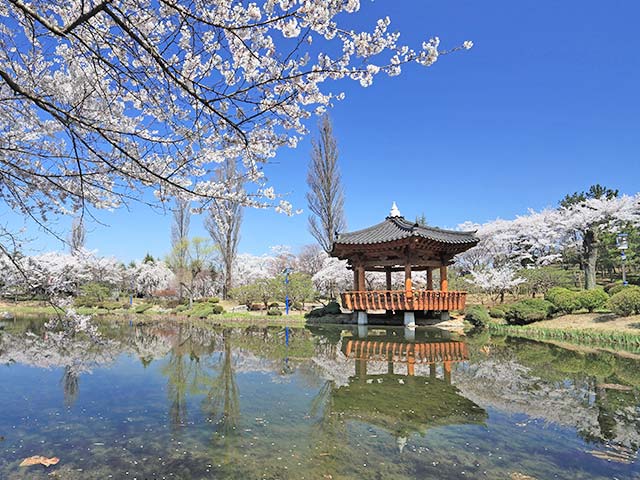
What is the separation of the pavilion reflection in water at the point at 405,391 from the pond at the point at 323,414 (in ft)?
0.10

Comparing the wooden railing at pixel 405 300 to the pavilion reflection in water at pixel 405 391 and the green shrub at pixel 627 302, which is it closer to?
the pavilion reflection in water at pixel 405 391

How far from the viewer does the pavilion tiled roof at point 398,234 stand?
39.1 feet

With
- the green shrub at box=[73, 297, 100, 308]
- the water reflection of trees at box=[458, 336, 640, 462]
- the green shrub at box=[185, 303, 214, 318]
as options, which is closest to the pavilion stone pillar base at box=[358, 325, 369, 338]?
the water reflection of trees at box=[458, 336, 640, 462]

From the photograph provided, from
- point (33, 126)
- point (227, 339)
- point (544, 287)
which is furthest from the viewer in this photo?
point (544, 287)

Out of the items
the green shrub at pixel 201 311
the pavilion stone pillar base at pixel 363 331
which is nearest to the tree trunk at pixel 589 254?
the pavilion stone pillar base at pixel 363 331

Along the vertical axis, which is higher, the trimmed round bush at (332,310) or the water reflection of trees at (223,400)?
the trimmed round bush at (332,310)

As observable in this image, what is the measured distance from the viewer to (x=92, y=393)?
514cm

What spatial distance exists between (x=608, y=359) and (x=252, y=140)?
8.14 meters

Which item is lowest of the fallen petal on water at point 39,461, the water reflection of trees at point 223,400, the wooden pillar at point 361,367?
the fallen petal on water at point 39,461

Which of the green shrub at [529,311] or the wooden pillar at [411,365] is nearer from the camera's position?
the wooden pillar at [411,365]

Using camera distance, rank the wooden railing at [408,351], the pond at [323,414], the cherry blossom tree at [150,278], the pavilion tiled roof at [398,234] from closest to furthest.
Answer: the pond at [323,414] → the wooden railing at [408,351] → the pavilion tiled roof at [398,234] → the cherry blossom tree at [150,278]

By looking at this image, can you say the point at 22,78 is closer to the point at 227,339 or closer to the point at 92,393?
the point at 92,393

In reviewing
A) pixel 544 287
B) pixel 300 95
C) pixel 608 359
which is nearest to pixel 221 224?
pixel 300 95

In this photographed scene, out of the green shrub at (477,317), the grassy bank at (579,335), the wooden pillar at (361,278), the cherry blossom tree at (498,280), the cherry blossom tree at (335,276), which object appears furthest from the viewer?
the cherry blossom tree at (335,276)
